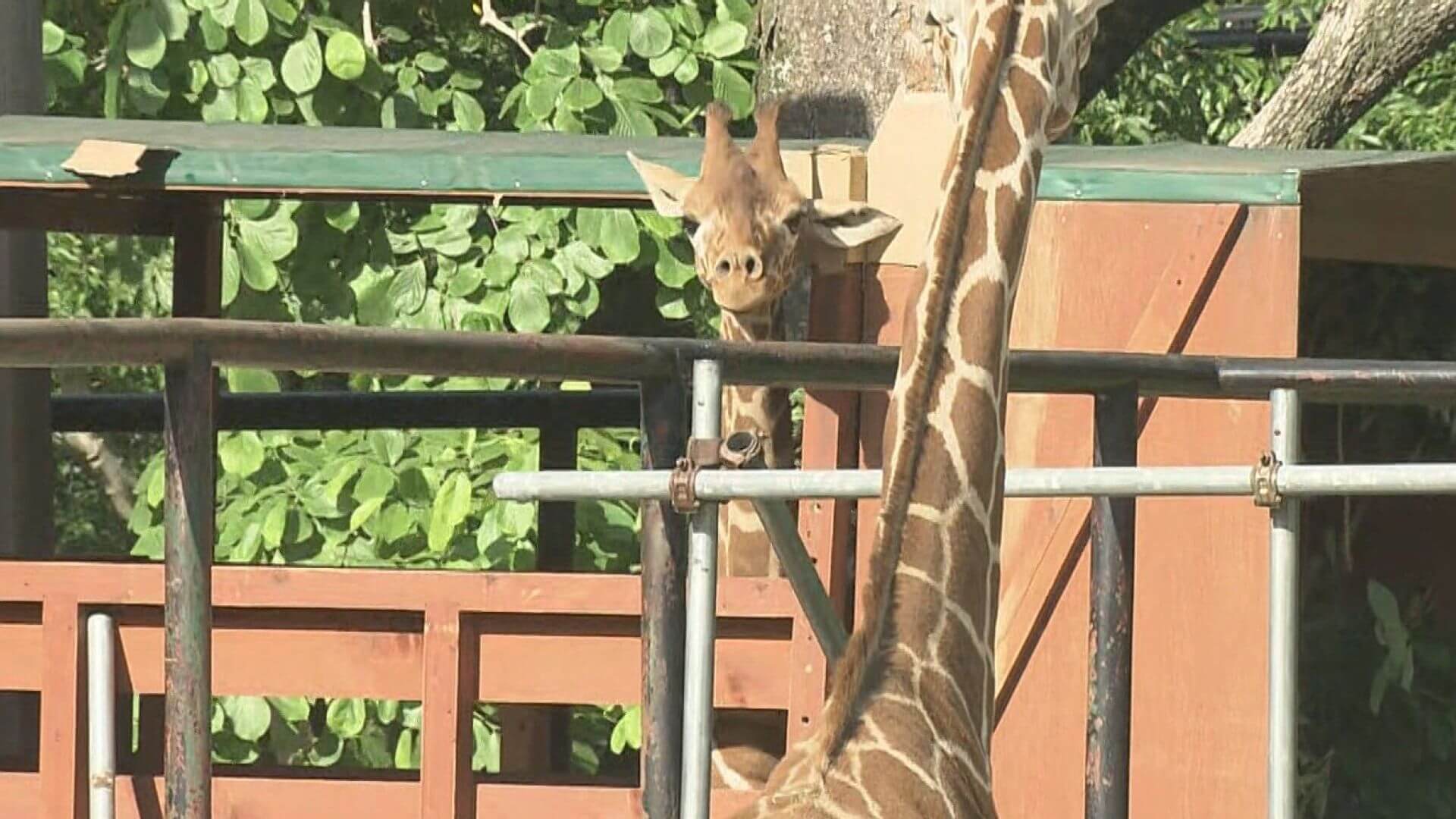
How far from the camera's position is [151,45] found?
7293mm

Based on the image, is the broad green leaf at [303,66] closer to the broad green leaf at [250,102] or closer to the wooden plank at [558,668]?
the broad green leaf at [250,102]

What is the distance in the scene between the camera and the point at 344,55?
752 cm

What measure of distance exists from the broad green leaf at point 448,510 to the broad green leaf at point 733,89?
70.9 inches

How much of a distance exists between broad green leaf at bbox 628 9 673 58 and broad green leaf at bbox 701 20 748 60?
0.52ft

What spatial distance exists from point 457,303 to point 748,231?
2269mm

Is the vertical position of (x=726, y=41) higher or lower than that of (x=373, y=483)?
higher

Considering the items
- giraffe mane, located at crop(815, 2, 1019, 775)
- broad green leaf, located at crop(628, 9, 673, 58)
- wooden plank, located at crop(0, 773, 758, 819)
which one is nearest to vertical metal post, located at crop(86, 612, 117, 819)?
giraffe mane, located at crop(815, 2, 1019, 775)

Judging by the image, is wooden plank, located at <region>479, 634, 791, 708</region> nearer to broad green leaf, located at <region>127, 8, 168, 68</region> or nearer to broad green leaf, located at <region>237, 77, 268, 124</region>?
broad green leaf, located at <region>127, 8, 168, 68</region>

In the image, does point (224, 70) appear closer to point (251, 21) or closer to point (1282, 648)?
point (251, 21)

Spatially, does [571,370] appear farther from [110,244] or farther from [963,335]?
[110,244]

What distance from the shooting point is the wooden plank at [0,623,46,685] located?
4.18 m

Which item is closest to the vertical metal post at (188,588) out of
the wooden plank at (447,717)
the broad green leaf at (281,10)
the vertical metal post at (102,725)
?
the vertical metal post at (102,725)

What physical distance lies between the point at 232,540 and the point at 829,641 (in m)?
4.41

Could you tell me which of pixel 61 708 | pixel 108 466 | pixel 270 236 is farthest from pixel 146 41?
pixel 108 466
